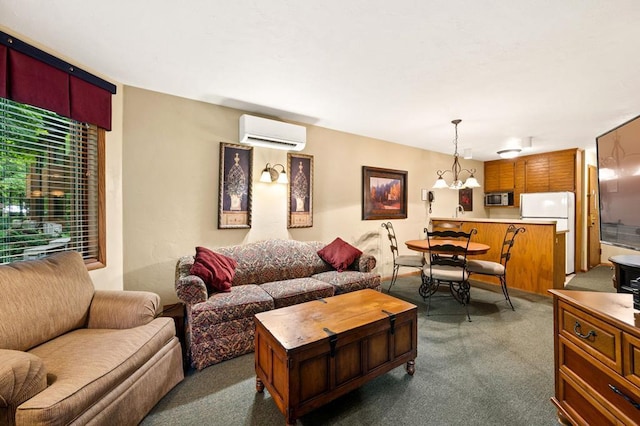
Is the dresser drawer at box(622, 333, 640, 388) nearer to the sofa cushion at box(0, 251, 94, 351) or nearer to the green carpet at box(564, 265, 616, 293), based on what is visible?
the sofa cushion at box(0, 251, 94, 351)

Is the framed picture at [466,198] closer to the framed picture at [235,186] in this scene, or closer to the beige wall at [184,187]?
the beige wall at [184,187]

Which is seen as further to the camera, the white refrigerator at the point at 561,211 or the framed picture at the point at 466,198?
the framed picture at the point at 466,198

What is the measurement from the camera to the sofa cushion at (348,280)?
9.84 feet

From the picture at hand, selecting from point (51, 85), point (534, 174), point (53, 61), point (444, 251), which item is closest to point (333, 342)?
point (444, 251)

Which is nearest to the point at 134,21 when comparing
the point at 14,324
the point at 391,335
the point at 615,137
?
the point at 14,324

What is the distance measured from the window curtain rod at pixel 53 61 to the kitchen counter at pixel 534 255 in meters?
5.63

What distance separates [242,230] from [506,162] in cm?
625

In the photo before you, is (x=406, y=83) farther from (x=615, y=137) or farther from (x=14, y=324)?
(x=14, y=324)

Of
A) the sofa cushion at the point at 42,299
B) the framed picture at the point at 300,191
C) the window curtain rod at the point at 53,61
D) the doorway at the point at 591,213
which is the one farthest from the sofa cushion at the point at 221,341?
the doorway at the point at 591,213

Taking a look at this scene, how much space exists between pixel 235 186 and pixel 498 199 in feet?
19.9

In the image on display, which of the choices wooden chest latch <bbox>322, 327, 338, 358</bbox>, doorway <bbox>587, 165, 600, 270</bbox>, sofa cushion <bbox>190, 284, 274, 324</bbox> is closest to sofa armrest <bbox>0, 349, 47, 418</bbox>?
sofa cushion <bbox>190, 284, 274, 324</bbox>

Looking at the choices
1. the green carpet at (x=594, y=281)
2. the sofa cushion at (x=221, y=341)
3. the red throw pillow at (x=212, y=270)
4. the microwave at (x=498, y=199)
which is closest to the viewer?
the sofa cushion at (x=221, y=341)

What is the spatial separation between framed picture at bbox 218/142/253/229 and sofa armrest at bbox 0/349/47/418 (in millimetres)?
2061

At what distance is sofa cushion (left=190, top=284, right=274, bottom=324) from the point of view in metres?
2.16
